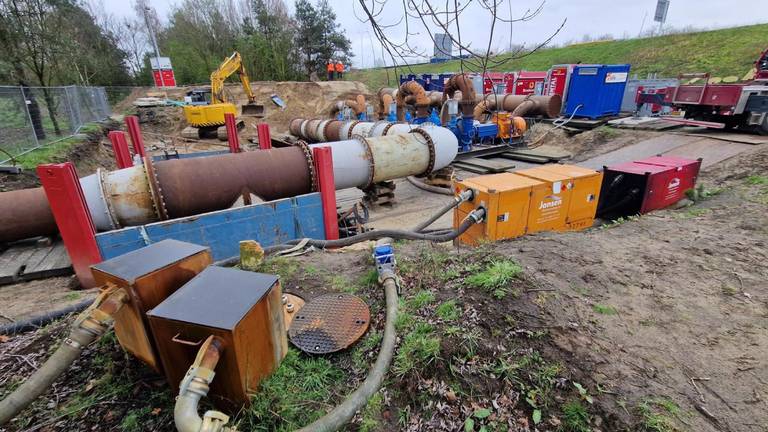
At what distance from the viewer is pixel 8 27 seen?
37.7ft

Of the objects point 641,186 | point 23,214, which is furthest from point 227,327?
point 641,186

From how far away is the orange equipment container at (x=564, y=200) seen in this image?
Result: 5113mm

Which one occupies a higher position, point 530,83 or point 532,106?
point 530,83

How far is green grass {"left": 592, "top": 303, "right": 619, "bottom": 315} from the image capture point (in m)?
2.80

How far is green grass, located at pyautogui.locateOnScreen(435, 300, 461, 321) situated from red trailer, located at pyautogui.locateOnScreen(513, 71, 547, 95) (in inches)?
715

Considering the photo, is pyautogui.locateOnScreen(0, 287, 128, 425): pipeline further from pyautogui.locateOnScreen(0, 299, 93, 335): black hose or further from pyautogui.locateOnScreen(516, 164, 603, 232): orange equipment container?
pyautogui.locateOnScreen(516, 164, 603, 232): orange equipment container

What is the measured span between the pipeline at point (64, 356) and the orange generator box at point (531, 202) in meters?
4.04

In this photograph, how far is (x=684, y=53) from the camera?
22.4 m

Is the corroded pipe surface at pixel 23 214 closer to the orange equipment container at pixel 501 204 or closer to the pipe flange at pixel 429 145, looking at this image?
the orange equipment container at pixel 501 204

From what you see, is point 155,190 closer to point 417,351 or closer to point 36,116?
point 417,351

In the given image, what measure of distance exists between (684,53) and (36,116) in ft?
109

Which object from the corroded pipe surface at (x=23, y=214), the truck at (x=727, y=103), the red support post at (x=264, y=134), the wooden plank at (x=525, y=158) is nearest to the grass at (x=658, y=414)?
the corroded pipe surface at (x=23, y=214)

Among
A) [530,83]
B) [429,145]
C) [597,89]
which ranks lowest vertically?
[429,145]

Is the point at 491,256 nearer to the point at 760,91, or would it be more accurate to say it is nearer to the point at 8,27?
the point at 760,91
